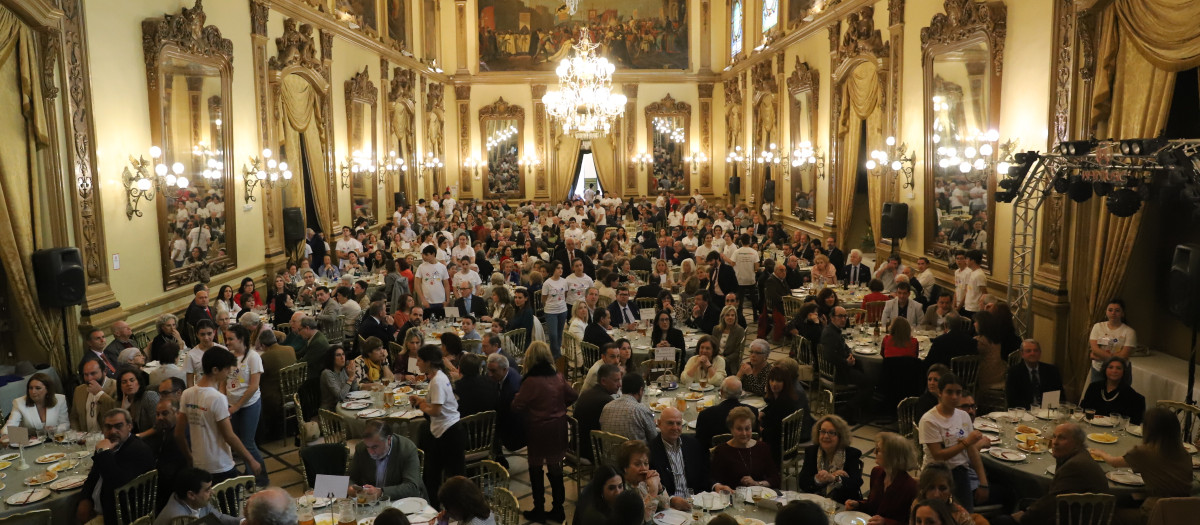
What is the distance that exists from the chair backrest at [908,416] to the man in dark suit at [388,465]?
3615 mm

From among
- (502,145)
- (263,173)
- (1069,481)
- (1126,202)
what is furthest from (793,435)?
(502,145)

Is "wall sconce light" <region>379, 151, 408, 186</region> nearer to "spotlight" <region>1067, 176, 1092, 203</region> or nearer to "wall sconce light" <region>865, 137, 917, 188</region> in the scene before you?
"wall sconce light" <region>865, 137, 917, 188</region>

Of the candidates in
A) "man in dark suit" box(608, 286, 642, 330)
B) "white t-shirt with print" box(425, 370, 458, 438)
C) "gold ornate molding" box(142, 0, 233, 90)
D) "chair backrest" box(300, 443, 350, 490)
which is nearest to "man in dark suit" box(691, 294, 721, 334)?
"man in dark suit" box(608, 286, 642, 330)

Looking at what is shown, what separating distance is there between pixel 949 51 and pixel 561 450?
7.84 m

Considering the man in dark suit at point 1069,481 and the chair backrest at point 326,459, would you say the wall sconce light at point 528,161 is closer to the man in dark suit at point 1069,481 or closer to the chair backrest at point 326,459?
the chair backrest at point 326,459

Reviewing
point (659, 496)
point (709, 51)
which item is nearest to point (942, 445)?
point (659, 496)

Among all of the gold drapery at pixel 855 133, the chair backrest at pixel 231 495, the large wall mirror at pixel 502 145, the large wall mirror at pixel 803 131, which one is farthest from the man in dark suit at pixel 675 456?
the large wall mirror at pixel 502 145

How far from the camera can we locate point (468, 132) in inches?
1053

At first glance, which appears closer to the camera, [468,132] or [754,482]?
[754,482]

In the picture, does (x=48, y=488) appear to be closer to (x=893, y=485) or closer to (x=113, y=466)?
(x=113, y=466)

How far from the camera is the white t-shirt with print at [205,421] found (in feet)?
17.8

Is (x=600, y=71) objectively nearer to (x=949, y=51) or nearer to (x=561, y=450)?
(x=949, y=51)

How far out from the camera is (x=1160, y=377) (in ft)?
25.0

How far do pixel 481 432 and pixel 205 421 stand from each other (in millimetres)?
1884
